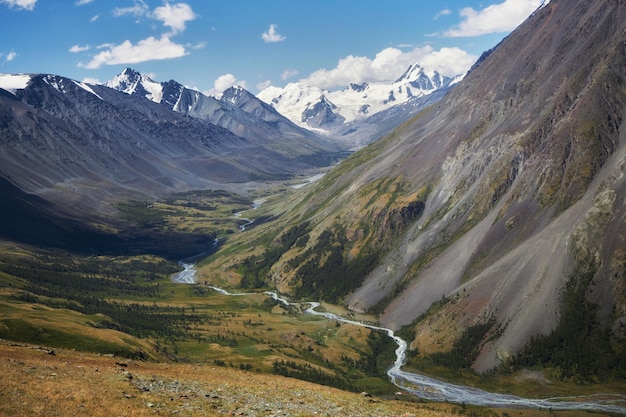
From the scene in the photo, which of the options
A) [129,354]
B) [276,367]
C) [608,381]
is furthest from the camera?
[276,367]

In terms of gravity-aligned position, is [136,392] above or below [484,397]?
above

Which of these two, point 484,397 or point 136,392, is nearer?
point 136,392

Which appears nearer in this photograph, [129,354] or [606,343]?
[129,354]

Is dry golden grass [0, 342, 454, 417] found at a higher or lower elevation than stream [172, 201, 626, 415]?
higher

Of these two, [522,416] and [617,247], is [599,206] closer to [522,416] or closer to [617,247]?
[617,247]

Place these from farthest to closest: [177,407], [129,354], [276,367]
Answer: [276,367] < [129,354] < [177,407]

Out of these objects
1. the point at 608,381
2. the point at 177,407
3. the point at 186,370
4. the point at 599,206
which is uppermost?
the point at 599,206

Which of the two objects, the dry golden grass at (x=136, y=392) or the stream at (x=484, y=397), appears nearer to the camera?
the dry golden grass at (x=136, y=392)

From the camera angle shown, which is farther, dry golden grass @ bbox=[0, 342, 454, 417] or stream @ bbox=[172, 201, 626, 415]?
stream @ bbox=[172, 201, 626, 415]

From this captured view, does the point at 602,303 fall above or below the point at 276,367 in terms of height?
above

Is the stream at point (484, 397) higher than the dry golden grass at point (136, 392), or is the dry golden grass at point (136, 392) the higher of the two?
the dry golden grass at point (136, 392)

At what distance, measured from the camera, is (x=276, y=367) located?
153m

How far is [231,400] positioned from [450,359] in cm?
12985

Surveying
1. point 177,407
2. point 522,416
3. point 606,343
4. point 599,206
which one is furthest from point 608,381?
point 177,407
